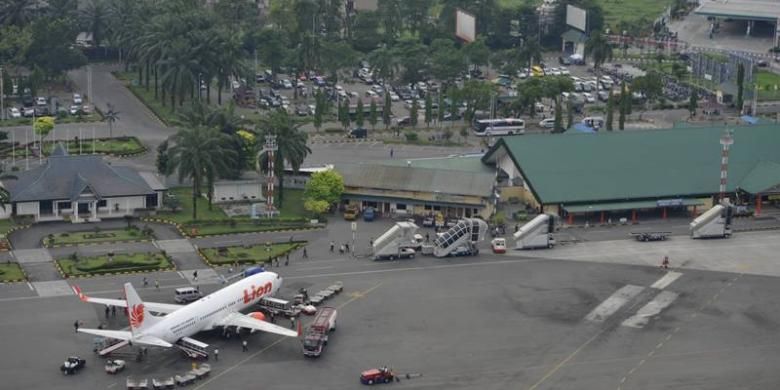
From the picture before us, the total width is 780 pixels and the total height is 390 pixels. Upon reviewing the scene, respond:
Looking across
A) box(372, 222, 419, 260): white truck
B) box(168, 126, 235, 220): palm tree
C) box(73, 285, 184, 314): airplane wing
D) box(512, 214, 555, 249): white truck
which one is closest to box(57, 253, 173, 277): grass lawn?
box(73, 285, 184, 314): airplane wing

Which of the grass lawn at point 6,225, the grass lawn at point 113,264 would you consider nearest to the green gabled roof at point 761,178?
the grass lawn at point 113,264

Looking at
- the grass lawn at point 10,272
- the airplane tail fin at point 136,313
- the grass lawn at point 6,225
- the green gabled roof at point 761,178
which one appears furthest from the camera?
the green gabled roof at point 761,178

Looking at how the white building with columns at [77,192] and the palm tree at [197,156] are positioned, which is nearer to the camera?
the white building with columns at [77,192]

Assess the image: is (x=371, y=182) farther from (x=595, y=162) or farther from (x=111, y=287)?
(x=111, y=287)

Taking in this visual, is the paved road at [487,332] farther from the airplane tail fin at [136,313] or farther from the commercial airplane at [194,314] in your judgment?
the airplane tail fin at [136,313]

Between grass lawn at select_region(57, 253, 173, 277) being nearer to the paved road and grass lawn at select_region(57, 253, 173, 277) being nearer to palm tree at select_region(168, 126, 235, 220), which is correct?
the paved road

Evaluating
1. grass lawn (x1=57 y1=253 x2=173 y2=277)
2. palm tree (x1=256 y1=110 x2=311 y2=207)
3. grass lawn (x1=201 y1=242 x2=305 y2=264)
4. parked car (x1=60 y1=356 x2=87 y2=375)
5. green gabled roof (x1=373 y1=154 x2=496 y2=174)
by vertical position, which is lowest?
parked car (x1=60 y1=356 x2=87 y2=375)

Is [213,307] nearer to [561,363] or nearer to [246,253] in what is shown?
[246,253]
